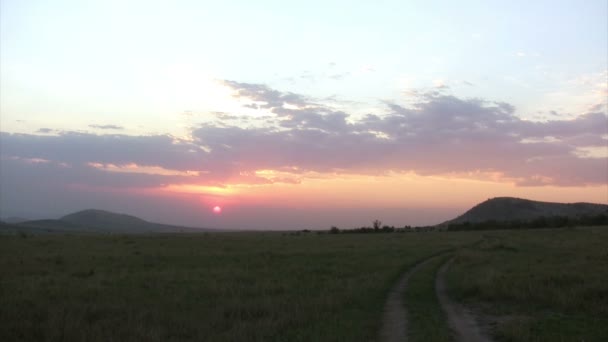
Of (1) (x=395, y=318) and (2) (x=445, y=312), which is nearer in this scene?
(1) (x=395, y=318)

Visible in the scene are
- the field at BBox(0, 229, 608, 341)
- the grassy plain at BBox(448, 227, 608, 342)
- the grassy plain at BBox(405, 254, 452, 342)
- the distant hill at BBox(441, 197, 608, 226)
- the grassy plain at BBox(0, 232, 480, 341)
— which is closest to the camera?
the grassy plain at BBox(405, 254, 452, 342)

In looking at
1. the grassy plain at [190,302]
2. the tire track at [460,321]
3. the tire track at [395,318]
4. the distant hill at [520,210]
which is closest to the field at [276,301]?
the grassy plain at [190,302]

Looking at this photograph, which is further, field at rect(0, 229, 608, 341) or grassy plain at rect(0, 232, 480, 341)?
field at rect(0, 229, 608, 341)

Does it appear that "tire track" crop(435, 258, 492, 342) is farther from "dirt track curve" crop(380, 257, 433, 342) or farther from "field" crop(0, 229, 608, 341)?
"dirt track curve" crop(380, 257, 433, 342)

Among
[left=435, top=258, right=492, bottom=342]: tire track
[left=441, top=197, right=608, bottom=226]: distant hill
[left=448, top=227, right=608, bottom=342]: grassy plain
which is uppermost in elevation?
[left=441, top=197, right=608, bottom=226]: distant hill

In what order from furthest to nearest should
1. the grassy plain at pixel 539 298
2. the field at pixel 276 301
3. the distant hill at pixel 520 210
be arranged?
1. the distant hill at pixel 520 210
2. the grassy plain at pixel 539 298
3. the field at pixel 276 301

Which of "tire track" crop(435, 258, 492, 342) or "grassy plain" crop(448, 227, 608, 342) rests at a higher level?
"grassy plain" crop(448, 227, 608, 342)

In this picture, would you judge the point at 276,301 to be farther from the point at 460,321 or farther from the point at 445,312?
the point at 460,321

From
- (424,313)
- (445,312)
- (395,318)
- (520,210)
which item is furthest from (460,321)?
(520,210)

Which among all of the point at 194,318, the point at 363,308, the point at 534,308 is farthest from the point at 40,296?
the point at 534,308

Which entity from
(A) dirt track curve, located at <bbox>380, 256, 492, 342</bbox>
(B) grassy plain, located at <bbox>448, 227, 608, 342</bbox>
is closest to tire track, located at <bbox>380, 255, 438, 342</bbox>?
(A) dirt track curve, located at <bbox>380, 256, 492, 342</bbox>

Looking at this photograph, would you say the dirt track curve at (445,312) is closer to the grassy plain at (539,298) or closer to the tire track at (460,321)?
the tire track at (460,321)

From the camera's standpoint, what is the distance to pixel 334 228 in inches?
4835

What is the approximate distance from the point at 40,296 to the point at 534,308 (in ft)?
54.5
